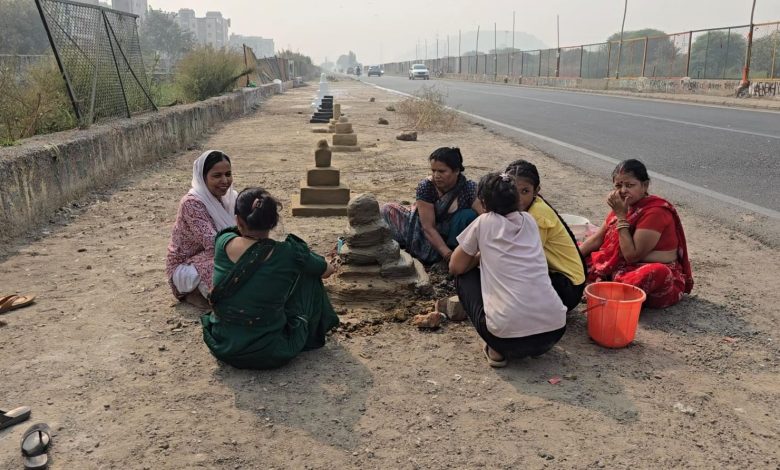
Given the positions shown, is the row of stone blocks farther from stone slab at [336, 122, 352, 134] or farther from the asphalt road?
stone slab at [336, 122, 352, 134]

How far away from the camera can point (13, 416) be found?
2535 mm

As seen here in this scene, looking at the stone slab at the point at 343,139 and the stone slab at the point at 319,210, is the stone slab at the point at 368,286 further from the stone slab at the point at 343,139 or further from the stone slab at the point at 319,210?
the stone slab at the point at 343,139

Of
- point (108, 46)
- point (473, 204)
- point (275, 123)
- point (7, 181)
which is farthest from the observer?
point (275, 123)

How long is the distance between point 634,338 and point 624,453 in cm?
113

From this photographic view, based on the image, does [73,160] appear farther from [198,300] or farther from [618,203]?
[618,203]

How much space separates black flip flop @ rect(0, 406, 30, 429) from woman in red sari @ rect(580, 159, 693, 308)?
3.25 metres

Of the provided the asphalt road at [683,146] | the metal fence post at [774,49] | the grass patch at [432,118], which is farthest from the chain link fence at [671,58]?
the grass patch at [432,118]

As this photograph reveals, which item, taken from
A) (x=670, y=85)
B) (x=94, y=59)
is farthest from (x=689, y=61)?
(x=94, y=59)

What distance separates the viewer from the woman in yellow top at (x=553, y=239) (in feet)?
11.2

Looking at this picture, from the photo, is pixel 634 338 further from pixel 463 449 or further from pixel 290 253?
pixel 290 253

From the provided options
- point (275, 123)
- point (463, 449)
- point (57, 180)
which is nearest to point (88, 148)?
point (57, 180)

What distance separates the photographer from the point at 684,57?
26719 mm

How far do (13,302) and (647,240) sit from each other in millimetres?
3917

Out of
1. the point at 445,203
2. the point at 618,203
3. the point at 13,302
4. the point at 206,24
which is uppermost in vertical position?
the point at 206,24
